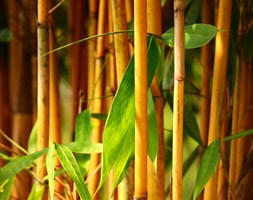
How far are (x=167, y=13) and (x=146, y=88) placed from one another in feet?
1.23

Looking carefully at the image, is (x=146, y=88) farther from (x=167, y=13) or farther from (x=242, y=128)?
(x=167, y=13)

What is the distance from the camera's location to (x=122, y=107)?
621 mm

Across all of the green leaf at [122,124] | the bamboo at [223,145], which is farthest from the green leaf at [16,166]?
the bamboo at [223,145]

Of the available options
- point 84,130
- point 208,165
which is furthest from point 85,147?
point 208,165

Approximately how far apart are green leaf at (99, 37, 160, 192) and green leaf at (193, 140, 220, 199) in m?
0.08

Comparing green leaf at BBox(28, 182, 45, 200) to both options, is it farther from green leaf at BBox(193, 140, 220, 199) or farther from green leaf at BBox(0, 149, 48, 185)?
green leaf at BBox(193, 140, 220, 199)

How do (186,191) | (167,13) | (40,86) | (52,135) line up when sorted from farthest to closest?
(186,191) → (167,13) → (52,135) → (40,86)

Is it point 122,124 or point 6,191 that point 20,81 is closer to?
point 6,191

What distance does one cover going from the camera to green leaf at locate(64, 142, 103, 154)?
27.0 inches

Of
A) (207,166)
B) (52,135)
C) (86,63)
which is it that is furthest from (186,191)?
(207,166)

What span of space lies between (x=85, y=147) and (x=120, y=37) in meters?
0.14

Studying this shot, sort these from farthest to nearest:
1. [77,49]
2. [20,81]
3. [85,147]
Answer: [20,81], [77,49], [85,147]

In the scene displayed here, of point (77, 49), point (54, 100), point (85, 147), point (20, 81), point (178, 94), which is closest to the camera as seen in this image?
point (178, 94)

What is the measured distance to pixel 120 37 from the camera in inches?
25.9
